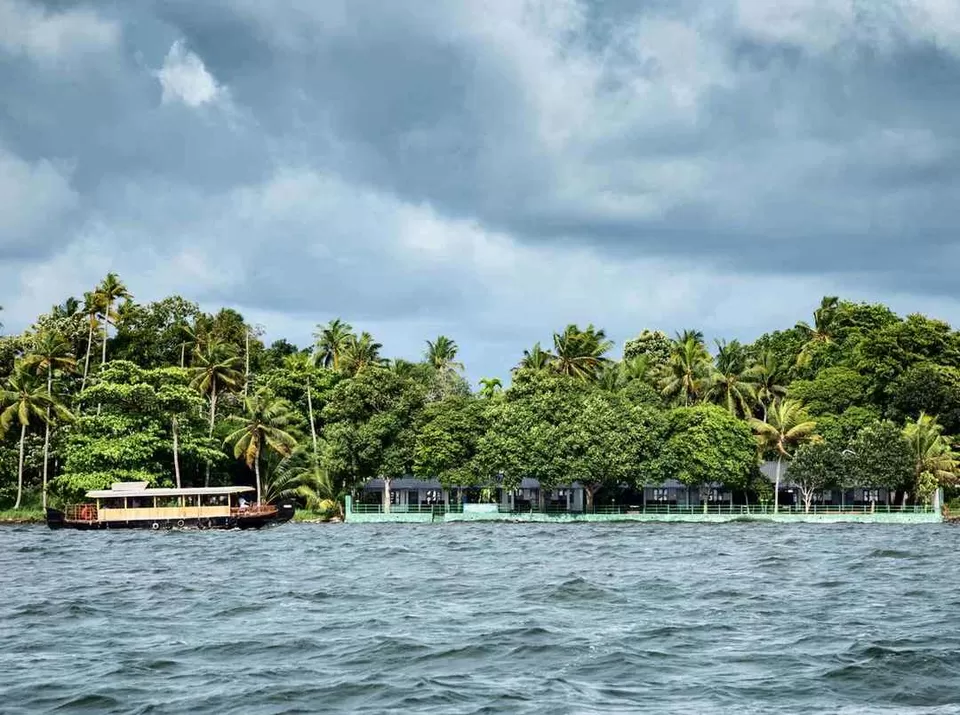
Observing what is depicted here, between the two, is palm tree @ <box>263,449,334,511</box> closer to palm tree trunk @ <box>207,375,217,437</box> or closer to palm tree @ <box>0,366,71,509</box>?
palm tree trunk @ <box>207,375,217,437</box>

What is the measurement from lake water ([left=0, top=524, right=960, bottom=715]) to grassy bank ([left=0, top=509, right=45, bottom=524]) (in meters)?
49.6

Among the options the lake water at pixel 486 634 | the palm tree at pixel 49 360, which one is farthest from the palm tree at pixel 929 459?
the palm tree at pixel 49 360

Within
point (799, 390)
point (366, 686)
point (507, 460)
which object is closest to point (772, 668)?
point (366, 686)

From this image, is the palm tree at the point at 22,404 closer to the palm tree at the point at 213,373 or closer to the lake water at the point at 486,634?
the palm tree at the point at 213,373

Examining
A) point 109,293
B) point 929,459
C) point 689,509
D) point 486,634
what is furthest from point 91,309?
point 486,634

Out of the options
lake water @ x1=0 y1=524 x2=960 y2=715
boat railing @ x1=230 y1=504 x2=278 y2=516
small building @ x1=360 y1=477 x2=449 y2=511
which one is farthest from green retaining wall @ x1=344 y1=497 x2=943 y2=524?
lake water @ x1=0 y1=524 x2=960 y2=715

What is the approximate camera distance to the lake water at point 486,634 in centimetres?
1898

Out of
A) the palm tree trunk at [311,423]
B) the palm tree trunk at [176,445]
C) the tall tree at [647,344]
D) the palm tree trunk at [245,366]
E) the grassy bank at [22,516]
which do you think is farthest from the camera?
the tall tree at [647,344]

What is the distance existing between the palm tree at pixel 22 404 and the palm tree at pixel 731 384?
56.0 meters

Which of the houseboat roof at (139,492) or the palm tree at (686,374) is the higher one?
the palm tree at (686,374)

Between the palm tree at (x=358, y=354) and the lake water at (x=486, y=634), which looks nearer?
the lake water at (x=486, y=634)

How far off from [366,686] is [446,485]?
244 ft

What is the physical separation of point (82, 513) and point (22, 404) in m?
16.7

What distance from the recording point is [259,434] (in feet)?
328
